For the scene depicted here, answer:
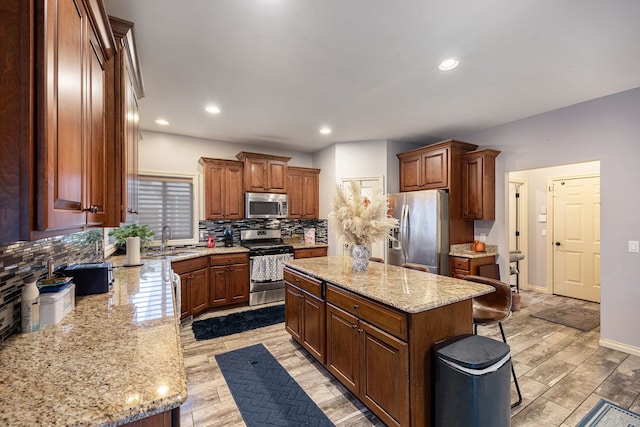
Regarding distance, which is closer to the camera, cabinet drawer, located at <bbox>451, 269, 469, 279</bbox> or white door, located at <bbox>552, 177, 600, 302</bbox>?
cabinet drawer, located at <bbox>451, 269, 469, 279</bbox>

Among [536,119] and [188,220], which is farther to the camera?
[188,220]

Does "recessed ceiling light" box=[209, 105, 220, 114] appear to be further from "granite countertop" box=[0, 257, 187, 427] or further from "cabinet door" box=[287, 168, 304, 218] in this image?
"granite countertop" box=[0, 257, 187, 427]

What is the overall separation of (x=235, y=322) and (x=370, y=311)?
246cm

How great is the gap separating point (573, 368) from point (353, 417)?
2.20 meters

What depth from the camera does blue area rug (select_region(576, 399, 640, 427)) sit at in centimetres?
190

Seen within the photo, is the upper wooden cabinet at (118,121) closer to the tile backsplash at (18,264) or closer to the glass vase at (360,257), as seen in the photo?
the tile backsplash at (18,264)

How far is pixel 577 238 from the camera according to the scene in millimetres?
4758

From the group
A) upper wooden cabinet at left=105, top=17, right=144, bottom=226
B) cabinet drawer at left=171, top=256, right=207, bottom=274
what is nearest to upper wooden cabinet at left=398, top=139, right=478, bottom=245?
cabinet drawer at left=171, top=256, right=207, bottom=274

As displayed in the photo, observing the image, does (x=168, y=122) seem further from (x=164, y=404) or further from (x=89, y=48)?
(x=164, y=404)

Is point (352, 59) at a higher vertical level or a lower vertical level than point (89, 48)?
higher

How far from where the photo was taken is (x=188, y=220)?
4.57m

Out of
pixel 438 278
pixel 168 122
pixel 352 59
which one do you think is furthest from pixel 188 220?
pixel 438 278

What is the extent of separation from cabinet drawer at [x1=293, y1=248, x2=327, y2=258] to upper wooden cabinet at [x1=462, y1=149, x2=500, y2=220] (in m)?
2.43

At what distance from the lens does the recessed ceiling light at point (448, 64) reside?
Answer: 2359mm
